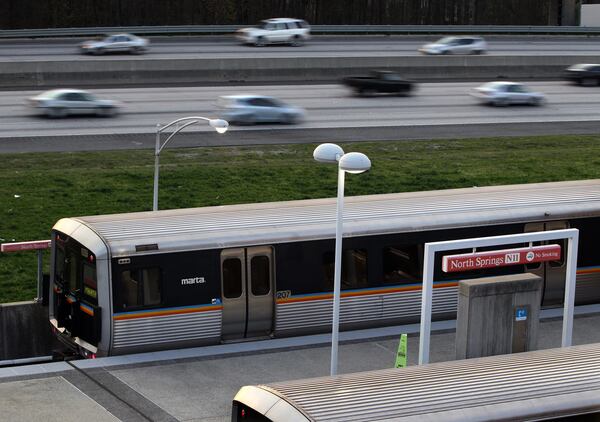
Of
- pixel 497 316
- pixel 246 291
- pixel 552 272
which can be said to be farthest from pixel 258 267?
pixel 552 272

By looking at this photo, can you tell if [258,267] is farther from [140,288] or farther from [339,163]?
[339,163]

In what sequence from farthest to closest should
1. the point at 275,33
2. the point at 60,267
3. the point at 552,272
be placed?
the point at 275,33 → the point at 552,272 → the point at 60,267

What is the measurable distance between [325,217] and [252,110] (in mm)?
21530

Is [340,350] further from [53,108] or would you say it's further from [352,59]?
[352,59]

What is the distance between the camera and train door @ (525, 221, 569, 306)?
2409cm

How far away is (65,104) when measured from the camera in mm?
42938

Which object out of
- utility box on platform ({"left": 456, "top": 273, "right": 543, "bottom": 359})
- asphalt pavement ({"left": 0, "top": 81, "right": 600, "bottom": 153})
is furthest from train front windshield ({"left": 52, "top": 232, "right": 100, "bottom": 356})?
asphalt pavement ({"left": 0, "top": 81, "right": 600, "bottom": 153})

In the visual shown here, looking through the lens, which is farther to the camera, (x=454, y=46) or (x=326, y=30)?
(x=326, y=30)

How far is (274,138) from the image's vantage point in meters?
41.8

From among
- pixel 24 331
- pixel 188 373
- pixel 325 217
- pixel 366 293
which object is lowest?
pixel 24 331

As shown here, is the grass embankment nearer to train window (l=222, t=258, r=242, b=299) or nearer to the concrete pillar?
train window (l=222, t=258, r=242, b=299)

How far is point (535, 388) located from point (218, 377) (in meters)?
8.06

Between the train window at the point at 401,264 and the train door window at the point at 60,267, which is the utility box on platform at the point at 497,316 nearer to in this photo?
the train window at the point at 401,264

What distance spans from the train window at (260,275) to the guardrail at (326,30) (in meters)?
44.7
